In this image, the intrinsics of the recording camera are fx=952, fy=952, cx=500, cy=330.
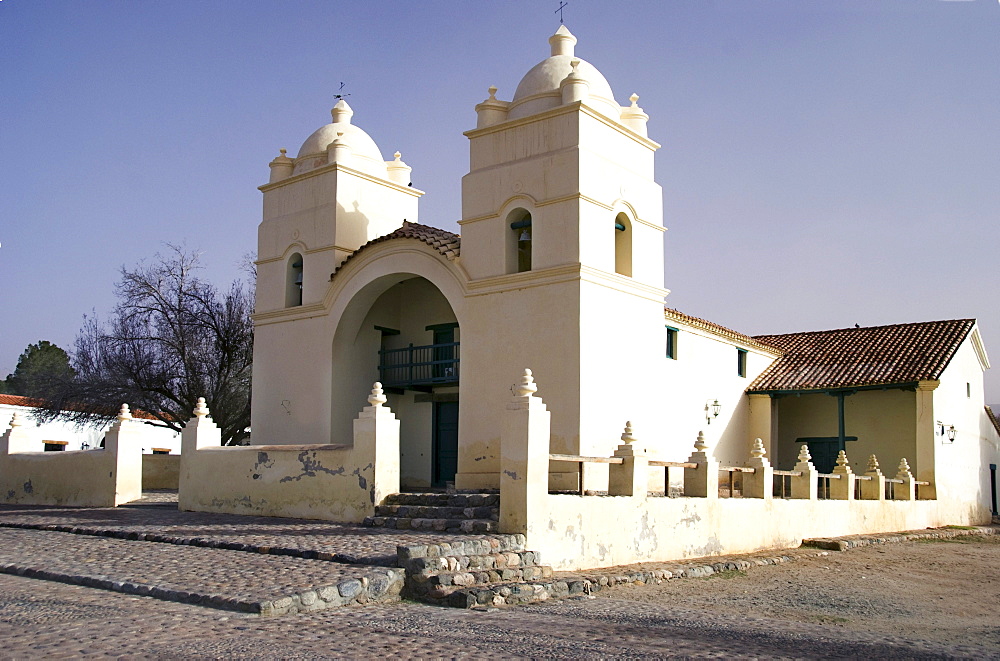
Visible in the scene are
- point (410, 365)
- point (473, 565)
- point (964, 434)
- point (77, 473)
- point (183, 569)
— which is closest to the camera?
point (183, 569)

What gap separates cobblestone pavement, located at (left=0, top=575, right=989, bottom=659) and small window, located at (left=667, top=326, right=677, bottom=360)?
36.2 feet

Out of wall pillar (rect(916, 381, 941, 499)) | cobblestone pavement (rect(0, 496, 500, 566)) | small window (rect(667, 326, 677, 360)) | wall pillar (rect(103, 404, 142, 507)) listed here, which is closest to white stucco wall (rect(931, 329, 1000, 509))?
wall pillar (rect(916, 381, 941, 499))

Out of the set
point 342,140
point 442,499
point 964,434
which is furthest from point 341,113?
point 964,434

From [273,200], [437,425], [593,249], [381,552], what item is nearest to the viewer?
[381,552]

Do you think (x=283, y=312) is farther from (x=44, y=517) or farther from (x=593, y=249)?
(x=593, y=249)

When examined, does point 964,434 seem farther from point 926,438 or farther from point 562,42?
point 562,42

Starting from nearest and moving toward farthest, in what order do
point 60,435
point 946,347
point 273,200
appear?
point 273,200 < point 946,347 < point 60,435

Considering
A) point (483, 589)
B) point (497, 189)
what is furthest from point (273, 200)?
point (483, 589)

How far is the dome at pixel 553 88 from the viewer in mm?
16203

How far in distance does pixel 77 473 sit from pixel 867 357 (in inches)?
716

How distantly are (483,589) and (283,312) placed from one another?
1073cm

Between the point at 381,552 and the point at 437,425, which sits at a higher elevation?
the point at 437,425

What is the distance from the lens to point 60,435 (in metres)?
39.0

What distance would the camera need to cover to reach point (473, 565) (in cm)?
1043
